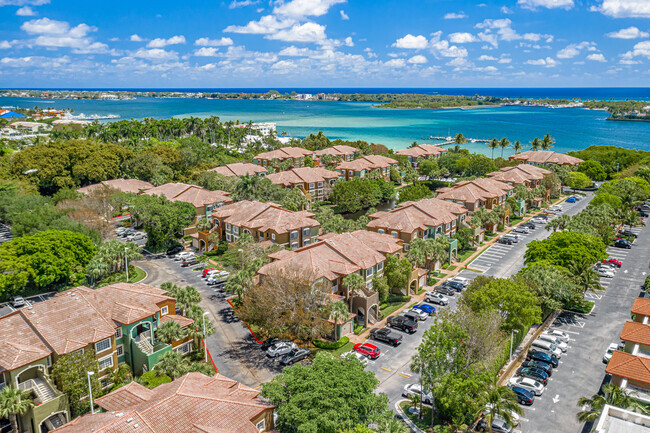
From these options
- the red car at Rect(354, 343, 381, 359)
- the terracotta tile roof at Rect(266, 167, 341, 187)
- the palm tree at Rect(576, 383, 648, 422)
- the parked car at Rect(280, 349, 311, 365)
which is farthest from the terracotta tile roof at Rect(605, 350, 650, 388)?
the terracotta tile roof at Rect(266, 167, 341, 187)

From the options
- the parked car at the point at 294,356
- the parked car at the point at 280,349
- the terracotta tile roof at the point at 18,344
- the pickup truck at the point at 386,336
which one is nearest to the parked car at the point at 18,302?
the terracotta tile roof at the point at 18,344

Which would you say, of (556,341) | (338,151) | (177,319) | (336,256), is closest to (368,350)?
(336,256)

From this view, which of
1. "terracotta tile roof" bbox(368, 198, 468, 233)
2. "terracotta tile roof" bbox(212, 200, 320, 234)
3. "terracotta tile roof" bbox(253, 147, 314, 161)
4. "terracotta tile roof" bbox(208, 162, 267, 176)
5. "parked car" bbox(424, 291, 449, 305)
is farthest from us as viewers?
"terracotta tile roof" bbox(253, 147, 314, 161)

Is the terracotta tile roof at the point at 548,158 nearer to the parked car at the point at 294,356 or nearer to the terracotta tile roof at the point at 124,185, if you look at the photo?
the terracotta tile roof at the point at 124,185

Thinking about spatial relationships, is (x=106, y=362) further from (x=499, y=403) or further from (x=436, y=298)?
(x=436, y=298)

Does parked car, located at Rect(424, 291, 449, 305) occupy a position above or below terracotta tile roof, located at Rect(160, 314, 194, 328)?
below

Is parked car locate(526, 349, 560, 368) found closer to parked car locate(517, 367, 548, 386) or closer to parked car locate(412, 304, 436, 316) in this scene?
parked car locate(517, 367, 548, 386)

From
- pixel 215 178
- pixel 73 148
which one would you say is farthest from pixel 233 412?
pixel 73 148
